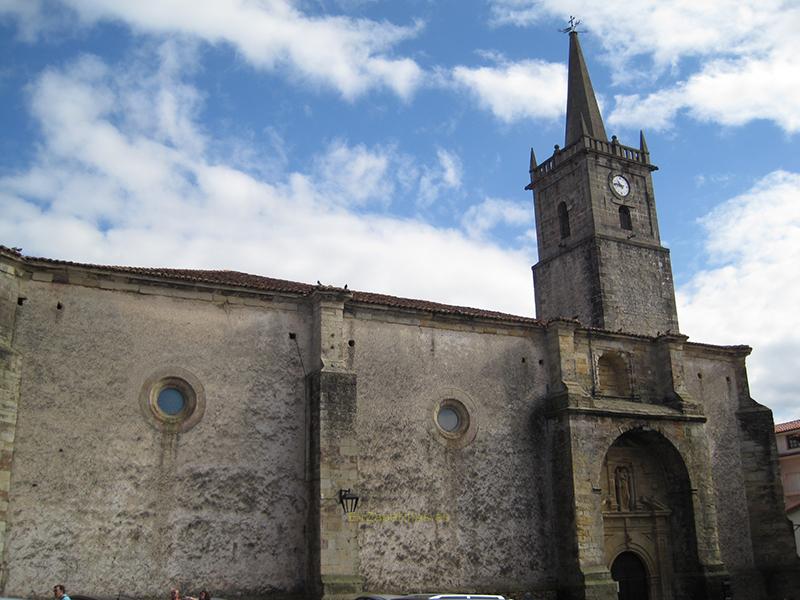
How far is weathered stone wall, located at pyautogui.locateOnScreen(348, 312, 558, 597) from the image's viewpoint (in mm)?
17484

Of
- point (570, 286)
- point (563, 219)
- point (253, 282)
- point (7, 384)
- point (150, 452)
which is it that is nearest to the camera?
point (7, 384)

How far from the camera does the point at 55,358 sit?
15.1 metres

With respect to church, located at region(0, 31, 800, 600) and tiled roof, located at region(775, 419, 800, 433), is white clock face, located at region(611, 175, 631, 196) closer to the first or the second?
church, located at region(0, 31, 800, 600)

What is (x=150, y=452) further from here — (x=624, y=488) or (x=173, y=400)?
(x=624, y=488)

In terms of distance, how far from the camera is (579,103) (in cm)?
3041

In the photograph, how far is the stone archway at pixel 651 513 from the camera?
2036 centimetres

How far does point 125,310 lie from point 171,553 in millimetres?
4815

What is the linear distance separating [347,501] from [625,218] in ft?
56.5

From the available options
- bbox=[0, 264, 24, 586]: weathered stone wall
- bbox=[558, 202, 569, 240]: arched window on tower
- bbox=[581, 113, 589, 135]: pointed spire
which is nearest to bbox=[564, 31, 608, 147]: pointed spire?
bbox=[581, 113, 589, 135]: pointed spire

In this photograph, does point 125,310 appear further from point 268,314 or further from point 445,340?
point 445,340

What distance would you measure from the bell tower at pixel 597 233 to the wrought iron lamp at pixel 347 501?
12853 millimetres

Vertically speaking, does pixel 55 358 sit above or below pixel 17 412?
above

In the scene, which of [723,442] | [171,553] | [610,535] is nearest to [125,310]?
[171,553]

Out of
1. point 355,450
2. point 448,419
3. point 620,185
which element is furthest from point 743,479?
point 355,450
